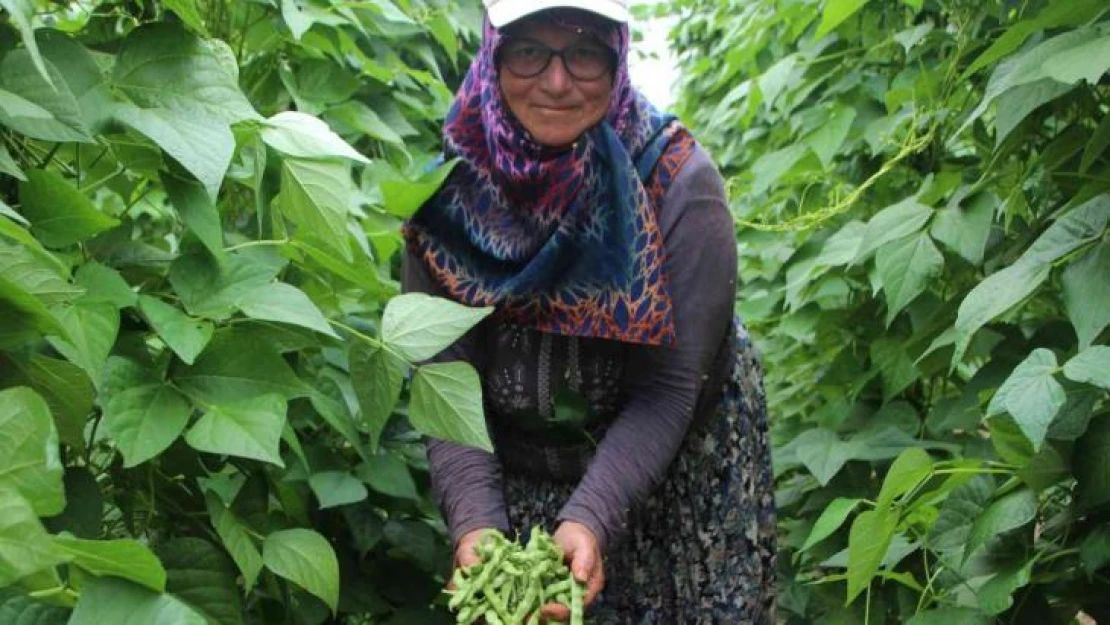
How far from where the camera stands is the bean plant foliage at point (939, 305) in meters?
1.54

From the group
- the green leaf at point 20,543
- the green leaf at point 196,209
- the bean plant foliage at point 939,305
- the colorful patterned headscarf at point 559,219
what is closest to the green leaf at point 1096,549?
the bean plant foliage at point 939,305

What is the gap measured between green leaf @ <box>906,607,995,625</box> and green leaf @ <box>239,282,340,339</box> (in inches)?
35.5

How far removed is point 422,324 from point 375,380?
0.11 m

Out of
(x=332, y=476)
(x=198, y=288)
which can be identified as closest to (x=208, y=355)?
(x=198, y=288)

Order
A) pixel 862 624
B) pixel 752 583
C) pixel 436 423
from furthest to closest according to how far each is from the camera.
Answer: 1. pixel 862 624
2. pixel 752 583
3. pixel 436 423

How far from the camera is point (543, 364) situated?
1.96m

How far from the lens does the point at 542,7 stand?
174 centimetres

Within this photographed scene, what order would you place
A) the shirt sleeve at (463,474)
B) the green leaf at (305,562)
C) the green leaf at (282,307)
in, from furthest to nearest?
the shirt sleeve at (463,474)
the green leaf at (305,562)
the green leaf at (282,307)

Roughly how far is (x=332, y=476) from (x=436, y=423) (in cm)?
39

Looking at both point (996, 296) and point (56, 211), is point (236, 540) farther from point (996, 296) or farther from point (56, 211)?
point (996, 296)

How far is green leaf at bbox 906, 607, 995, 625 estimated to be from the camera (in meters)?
1.71

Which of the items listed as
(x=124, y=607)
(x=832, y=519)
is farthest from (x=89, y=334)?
(x=832, y=519)

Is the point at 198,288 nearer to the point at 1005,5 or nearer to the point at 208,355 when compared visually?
the point at 208,355

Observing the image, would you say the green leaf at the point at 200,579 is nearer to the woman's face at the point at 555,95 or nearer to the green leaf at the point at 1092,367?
the woman's face at the point at 555,95
